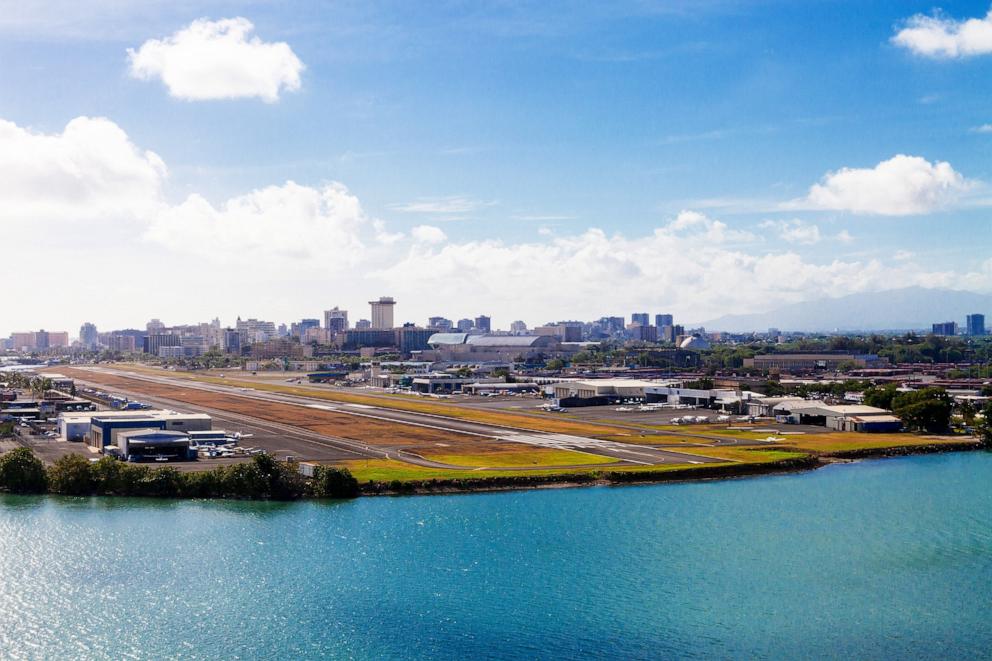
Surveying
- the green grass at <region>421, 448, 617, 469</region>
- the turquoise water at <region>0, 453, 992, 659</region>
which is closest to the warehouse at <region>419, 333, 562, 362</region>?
the green grass at <region>421, 448, 617, 469</region>

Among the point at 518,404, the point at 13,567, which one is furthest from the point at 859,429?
the point at 13,567

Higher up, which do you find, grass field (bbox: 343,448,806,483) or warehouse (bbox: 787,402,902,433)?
warehouse (bbox: 787,402,902,433)

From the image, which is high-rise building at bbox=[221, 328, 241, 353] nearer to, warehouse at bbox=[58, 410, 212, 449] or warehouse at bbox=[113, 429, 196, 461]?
warehouse at bbox=[58, 410, 212, 449]

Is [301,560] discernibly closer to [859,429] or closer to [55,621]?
[55,621]

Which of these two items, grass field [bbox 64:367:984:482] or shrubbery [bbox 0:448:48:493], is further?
grass field [bbox 64:367:984:482]

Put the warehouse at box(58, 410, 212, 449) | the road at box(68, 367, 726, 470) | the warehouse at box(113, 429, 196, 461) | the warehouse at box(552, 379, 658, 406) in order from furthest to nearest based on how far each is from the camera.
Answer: the warehouse at box(552, 379, 658, 406), the warehouse at box(58, 410, 212, 449), the road at box(68, 367, 726, 470), the warehouse at box(113, 429, 196, 461)

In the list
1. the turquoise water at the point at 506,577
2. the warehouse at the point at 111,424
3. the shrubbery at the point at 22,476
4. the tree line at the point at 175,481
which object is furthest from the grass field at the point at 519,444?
the shrubbery at the point at 22,476

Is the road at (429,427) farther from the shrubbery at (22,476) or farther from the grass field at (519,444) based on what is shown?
the shrubbery at (22,476)
